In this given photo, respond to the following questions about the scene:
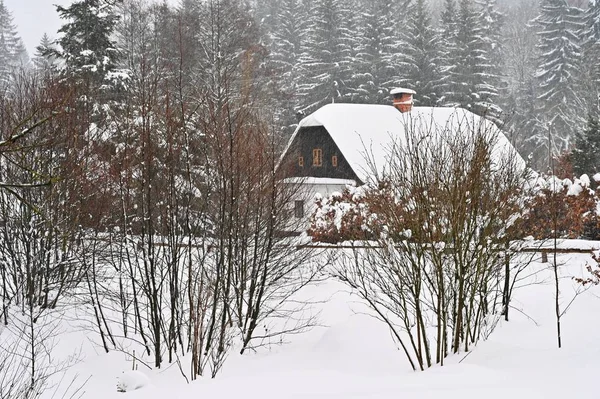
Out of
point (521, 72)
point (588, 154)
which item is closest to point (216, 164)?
point (588, 154)

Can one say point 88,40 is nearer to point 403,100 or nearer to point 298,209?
point 298,209

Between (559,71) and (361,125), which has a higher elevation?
(559,71)

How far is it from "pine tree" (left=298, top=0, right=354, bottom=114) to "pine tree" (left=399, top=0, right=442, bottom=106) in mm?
4220

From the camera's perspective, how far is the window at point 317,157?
2875 cm

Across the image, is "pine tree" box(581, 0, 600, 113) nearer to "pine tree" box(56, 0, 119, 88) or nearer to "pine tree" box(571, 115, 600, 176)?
"pine tree" box(571, 115, 600, 176)

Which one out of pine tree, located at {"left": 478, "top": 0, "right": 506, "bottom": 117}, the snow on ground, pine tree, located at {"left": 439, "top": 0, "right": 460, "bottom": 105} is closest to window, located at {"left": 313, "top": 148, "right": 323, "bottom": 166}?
pine tree, located at {"left": 439, "top": 0, "right": 460, "bottom": 105}

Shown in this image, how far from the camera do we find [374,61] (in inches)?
1583

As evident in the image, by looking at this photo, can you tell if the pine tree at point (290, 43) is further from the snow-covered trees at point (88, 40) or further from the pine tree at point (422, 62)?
the snow-covered trees at point (88, 40)

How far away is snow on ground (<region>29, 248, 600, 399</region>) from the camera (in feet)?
20.9

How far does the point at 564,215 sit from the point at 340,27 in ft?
94.2

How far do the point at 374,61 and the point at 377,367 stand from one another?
34380 mm

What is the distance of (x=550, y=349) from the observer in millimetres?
8352

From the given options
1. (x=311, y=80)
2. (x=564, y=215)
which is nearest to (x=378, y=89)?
(x=311, y=80)

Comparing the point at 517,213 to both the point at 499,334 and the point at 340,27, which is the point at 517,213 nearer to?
the point at 499,334
